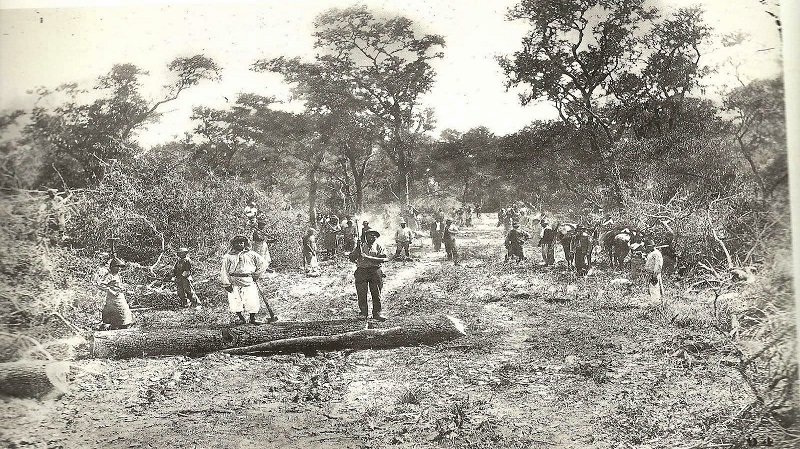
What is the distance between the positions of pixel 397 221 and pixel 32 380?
8.67 ft

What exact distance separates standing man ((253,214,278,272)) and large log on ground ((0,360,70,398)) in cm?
150

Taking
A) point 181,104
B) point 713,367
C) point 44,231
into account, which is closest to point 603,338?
point 713,367

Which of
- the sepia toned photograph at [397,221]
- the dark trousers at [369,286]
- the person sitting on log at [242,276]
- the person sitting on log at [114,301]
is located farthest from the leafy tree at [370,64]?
the person sitting on log at [114,301]

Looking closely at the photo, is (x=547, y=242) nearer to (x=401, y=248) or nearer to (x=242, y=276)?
(x=401, y=248)

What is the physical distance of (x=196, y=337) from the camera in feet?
11.8

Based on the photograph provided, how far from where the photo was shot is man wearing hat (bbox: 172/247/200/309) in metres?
3.68

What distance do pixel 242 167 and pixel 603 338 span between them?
2827 mm

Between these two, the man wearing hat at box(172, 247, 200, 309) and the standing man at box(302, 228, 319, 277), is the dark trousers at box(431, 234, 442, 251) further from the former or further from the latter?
the man wearing hat at box(172, 247, 200, 309)

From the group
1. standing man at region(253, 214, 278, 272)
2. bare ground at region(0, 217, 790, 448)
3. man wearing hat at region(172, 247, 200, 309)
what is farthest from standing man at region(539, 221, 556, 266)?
man wearing hat at region(172, 247, 200, 309)

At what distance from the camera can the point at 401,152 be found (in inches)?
149

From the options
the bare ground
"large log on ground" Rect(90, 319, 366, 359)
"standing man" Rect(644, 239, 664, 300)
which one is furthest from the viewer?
"standing man" Rect(644, 239, 664, 300)

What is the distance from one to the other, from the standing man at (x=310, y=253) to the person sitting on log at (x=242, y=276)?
31 cm

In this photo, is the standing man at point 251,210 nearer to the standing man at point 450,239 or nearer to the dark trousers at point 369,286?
the dark trousers at point 369,286

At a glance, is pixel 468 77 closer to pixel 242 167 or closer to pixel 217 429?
pixel 242 167
